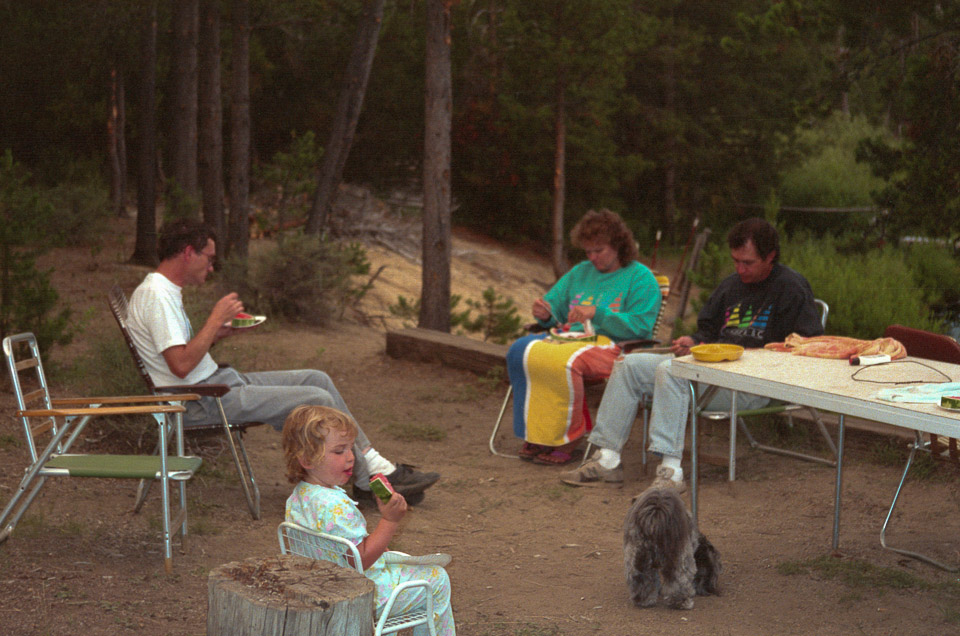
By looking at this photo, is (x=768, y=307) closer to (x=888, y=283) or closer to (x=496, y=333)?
(x=888, y=283)

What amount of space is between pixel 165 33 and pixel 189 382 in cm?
1420

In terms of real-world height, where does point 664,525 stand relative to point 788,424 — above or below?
above

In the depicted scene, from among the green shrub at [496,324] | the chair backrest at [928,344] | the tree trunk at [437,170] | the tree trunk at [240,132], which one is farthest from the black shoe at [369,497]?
the tree trunk at [240,132]

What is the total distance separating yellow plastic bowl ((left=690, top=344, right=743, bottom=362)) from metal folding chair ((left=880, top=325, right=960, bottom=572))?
27.5 inches

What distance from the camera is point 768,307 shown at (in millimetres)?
4727

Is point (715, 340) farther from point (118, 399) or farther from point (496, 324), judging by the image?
point (496, 324)


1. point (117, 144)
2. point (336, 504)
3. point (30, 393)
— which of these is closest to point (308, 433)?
point (336, 504)

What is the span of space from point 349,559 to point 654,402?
92.9 inches

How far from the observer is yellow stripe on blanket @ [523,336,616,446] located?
5258mm

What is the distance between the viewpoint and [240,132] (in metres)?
10.8

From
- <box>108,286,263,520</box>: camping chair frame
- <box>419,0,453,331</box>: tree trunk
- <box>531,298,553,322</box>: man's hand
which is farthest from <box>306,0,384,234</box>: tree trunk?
<box>108,286,263,520</box>: camping chair frame

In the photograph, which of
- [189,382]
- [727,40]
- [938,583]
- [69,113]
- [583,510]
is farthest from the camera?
[69,113]

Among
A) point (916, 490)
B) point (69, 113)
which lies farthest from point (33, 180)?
point (916, 490)

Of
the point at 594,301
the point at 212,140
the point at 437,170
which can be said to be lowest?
the point at 594,301
